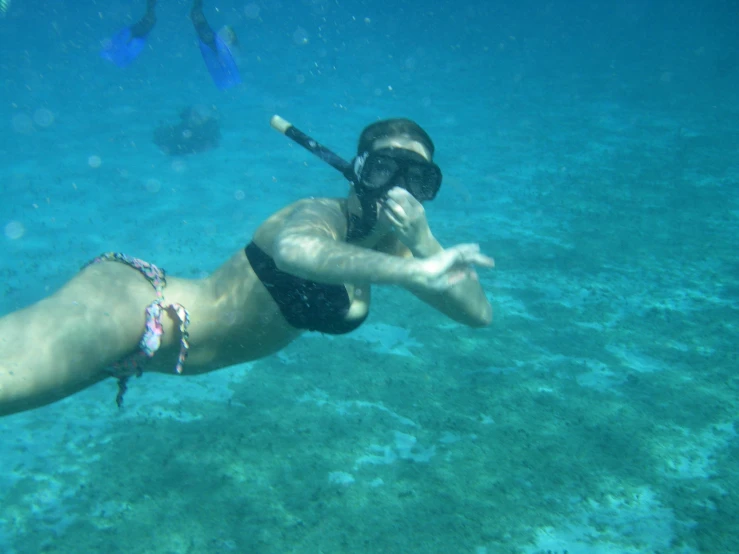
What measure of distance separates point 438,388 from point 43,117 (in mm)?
23604

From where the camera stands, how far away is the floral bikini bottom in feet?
9.99

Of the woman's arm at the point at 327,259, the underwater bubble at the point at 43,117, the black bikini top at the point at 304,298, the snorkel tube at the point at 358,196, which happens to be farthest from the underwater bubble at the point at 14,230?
the underwater bubble at the point at 43,117

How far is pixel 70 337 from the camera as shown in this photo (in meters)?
Answer: 2.77

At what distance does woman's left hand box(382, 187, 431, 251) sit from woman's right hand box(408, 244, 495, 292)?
1.25ft

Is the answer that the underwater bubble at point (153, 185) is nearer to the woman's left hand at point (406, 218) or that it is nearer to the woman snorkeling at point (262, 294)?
the woman snorkeling at point (262, 294)

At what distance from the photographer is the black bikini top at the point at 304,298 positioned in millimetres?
3041

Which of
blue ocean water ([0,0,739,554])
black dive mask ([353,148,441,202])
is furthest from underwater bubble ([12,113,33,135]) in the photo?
black dive mask ([353,148,441,202])

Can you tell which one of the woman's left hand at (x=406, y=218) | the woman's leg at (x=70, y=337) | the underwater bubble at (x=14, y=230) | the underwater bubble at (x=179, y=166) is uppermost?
the underwater bubble at (x=179, y=166)

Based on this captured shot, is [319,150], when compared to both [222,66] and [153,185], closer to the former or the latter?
[222,66]

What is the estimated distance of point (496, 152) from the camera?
15.9m

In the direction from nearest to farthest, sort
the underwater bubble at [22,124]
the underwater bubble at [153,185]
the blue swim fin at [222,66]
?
the blue swim fin at [222,66] → the underwater bubble at [153,185] → the underwater bubble at [22,124]

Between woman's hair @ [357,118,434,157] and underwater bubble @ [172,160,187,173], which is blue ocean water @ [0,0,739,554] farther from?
woman's hair @ [357,118,434,157]

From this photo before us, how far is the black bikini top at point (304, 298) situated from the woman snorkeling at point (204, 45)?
357 inches

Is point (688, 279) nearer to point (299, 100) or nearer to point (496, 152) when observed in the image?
point (496, 152)
